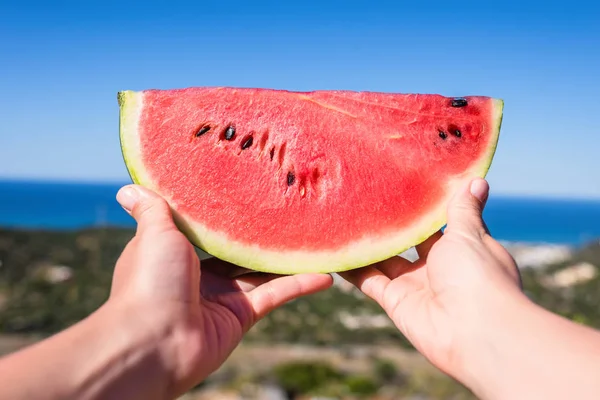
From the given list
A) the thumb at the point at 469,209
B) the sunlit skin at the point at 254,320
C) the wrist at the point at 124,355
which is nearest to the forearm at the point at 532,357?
the sunlit skin at the point at 254,320

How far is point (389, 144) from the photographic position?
226cm

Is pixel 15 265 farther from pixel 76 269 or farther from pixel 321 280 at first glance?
pixel 321 280

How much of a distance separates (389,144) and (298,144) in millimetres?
403

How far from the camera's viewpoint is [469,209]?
1998 millimetres

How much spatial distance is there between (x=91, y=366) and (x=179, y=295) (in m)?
0.36

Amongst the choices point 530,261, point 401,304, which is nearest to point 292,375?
point 401,304

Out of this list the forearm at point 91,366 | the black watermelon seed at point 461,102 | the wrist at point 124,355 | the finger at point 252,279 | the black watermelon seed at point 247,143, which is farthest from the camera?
the black watermelon seed at point 461,102

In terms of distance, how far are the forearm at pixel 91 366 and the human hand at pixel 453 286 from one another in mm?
902

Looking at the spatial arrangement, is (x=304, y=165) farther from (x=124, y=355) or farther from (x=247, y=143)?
(x=124, y=355)

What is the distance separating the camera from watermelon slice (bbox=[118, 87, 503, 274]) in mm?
2057

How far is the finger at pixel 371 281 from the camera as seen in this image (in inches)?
82.2

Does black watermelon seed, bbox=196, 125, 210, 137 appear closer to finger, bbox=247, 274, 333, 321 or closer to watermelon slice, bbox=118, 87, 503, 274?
watermelon slice, bbox=118, 87, 503, 274

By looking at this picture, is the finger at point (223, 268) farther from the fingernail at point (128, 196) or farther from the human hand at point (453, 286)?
the human hand at point (453, 286)

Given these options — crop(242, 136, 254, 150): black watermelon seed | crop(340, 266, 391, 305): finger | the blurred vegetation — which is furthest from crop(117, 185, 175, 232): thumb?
the blurred vegetation
